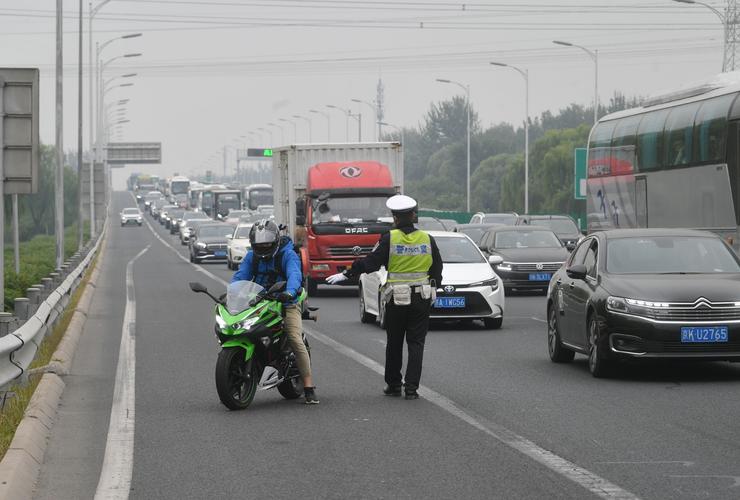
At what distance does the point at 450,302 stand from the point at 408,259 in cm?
900

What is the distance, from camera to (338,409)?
41.3 feet

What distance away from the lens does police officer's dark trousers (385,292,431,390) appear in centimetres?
1320

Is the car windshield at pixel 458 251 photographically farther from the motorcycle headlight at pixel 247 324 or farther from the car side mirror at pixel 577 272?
the motorcycle headlight at pixel 247 324

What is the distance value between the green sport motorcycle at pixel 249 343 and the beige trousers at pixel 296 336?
0.07 m

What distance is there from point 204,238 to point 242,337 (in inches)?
1792

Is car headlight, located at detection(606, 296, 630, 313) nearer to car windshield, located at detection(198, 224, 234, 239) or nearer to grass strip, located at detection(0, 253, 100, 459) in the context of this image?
grass strip, located at detection(0, 253, 100, 459)

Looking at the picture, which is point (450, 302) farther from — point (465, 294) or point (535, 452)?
point (535, 452)

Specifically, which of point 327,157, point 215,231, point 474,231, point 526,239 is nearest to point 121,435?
point 526,239

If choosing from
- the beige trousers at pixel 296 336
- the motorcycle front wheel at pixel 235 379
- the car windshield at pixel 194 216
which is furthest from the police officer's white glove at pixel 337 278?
the car windshield at pixel 194 216

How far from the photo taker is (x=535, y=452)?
988 centimetres

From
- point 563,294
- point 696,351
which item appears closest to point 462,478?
point 696,351

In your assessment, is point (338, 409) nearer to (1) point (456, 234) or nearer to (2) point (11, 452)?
(2) point (11, 452)

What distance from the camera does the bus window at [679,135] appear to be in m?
24.8

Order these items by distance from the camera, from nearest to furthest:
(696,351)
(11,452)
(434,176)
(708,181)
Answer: (11,452)
(696,351)
(708,181)
(434,176)
